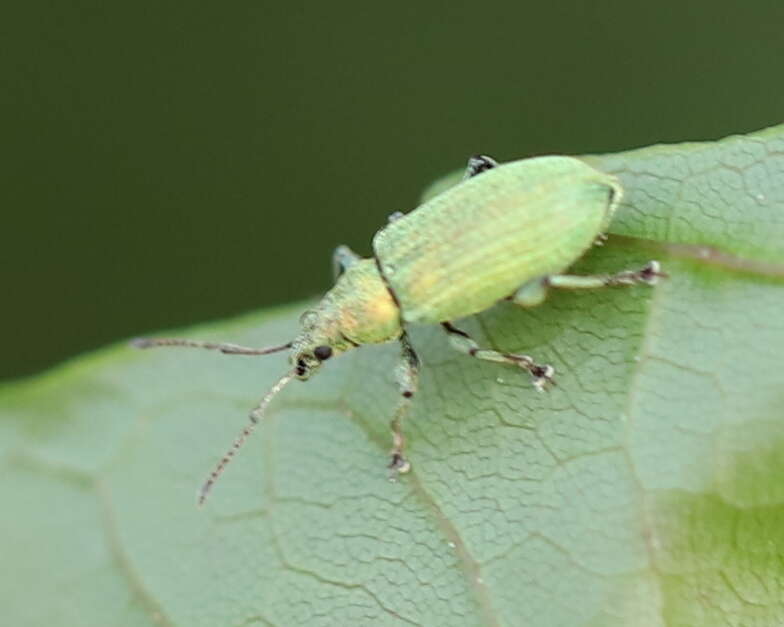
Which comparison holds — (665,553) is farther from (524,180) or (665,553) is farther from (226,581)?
(226,581)

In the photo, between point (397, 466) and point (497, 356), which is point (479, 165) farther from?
point (397, 466)

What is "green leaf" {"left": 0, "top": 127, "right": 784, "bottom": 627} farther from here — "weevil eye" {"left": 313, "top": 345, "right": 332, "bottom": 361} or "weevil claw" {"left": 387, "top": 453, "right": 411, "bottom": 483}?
"weevil eye" {"left": 313, "top": 345, "right": 332, "bottom": 361}

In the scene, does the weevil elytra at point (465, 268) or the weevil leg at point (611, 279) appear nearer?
the weevil leg at point (611, 279)

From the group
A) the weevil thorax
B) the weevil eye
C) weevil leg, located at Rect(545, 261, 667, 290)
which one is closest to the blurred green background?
the weevil thorax

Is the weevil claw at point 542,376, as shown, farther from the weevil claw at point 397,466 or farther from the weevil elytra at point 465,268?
the weevil claw at point 397,466

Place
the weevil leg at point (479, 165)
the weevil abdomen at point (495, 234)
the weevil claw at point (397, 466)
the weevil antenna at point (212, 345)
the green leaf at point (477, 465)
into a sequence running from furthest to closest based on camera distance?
the weevil antenna at point (212, 345) < the weevil leg at point (479, 165) < the weevil claw at point (397, 466) < the weevil abdomen at point (495, 234) < the green leaf at point (477, 465)

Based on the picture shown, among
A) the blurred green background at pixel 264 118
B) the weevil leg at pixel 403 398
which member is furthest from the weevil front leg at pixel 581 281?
the blurred green background at pixel 264 118

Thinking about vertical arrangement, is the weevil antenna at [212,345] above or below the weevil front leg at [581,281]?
below

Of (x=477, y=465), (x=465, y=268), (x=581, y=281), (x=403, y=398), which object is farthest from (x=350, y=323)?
(x=581, y=281)
